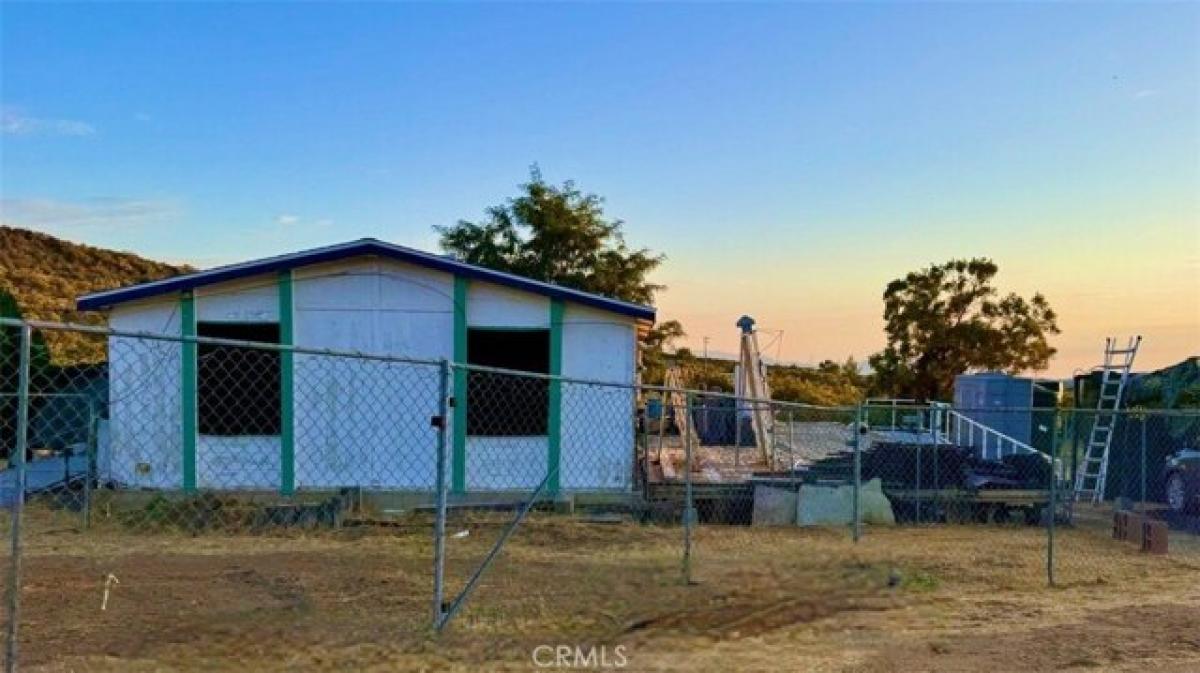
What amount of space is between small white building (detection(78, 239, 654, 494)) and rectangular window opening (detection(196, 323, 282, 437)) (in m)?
0.02

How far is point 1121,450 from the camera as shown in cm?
1778

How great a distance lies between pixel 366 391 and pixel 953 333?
82.8 ft

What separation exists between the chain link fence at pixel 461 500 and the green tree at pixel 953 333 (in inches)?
622

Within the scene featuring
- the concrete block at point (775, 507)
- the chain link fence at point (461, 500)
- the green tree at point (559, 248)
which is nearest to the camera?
the chain link fence at point (461, 500)

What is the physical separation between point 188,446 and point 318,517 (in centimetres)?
242

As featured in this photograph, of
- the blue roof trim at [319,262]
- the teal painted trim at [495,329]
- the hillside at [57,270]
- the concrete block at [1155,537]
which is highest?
the hillside at [57,270]

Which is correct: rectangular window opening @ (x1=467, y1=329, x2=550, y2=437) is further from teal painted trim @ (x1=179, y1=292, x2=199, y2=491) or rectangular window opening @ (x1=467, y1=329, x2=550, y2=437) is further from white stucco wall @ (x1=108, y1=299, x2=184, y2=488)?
white stucco wall @ (x1=108, y1=299, x2=184, y2=488)

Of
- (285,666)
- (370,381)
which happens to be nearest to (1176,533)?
(370,381)

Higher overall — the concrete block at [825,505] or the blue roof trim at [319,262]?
the blue roof trim at [319,262]

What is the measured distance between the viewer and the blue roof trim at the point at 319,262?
13.8m

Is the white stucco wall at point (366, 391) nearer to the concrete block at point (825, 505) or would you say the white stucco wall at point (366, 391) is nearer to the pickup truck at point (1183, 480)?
the concrete block at point (825, 505)

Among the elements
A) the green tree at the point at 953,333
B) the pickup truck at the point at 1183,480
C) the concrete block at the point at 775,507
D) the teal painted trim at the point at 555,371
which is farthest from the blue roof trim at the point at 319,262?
the green tree at the point at 953,333

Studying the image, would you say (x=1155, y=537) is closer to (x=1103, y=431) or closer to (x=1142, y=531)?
(x=1142, y=531)

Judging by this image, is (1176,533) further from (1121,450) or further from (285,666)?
(285,666)
